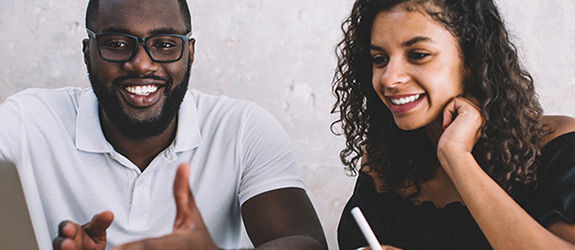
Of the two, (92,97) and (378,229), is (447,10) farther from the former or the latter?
(92,97)

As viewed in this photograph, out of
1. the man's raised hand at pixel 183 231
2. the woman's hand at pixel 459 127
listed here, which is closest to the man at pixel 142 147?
the woman's hand at pixel 459 127

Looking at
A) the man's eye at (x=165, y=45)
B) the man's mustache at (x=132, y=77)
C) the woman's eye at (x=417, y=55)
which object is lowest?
the man's mustache at (x=132, y=77)

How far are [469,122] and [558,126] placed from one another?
0.23 m

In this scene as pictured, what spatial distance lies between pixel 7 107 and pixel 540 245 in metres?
1.44

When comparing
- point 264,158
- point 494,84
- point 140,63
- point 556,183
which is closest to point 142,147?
point 140,63

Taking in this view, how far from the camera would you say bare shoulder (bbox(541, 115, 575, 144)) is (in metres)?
1.38

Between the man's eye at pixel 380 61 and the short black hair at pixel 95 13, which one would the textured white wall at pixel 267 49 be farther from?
the man's eye at pixel 380 61

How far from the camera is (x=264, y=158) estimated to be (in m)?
1.71

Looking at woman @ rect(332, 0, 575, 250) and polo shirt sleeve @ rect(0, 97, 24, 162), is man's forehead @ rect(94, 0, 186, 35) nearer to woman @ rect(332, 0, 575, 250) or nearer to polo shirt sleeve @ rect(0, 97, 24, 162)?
polo shirt sleeve @ rect(0, 97, 24, 162)

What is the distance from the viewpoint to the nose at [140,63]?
1671 mm

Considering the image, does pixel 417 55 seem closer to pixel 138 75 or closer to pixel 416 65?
pixel 416 65

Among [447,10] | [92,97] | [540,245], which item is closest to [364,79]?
[447,10]

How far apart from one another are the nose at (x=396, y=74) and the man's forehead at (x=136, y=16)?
68cm

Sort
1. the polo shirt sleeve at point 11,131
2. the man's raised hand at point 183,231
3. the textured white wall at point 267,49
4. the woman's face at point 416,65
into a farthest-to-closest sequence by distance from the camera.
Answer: the textured white wall at point 267,49 → the polo shirt sleeve at point 11,131 → the woman's face at point 416,65 → the man's raised hand at point 183,231
